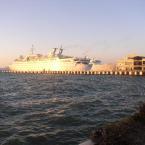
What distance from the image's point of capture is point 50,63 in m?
149

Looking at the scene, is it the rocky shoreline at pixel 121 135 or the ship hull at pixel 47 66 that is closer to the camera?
the rocky shoreline at pixel 121 135

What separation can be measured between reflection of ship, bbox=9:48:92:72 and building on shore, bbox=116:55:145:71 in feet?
72.5

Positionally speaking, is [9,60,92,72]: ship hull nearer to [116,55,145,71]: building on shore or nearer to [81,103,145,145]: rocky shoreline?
[116,55,145,71]: building on shore

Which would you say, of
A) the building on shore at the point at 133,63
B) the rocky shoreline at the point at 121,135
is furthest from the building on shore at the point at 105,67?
the rocky shoreline at the point at 121,135

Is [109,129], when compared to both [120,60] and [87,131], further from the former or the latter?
[120,60]

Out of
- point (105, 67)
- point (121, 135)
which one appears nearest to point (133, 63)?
point (105, 67)

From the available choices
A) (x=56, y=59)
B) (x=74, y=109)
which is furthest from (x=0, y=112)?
(x=56, y=59)

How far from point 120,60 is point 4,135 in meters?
105

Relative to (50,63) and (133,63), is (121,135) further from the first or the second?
(50,63)

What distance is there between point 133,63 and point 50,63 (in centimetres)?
5207

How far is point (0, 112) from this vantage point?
18703mm

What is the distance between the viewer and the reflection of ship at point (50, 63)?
134m

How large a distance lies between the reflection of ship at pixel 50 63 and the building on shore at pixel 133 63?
2210 centimetres

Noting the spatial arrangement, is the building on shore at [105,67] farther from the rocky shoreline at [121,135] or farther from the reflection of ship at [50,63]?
the rocky shoreline at [121,135]
